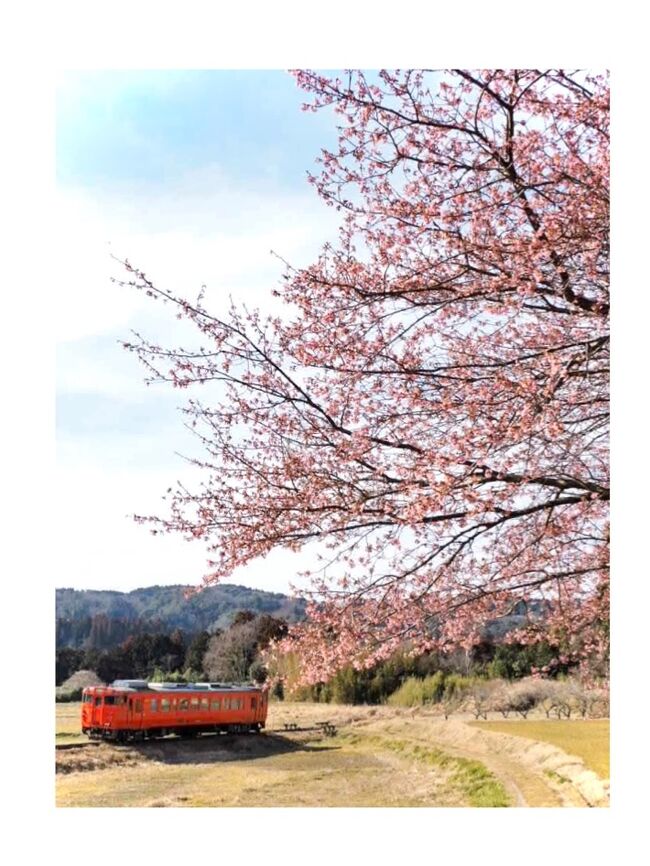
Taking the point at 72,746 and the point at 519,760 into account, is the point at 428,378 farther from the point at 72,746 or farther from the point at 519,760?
the point at 72,746

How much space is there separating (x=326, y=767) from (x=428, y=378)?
175 centimetres

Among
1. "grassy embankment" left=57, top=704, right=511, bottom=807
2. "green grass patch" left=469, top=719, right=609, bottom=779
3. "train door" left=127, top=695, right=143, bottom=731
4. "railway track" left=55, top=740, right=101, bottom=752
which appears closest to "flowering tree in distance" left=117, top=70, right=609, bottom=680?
"green grass patch" left=469, top=719, right=609, bottom=779

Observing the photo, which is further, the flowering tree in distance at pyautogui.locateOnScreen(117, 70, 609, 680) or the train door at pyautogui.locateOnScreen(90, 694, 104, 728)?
the train door at pyautogui.locateOnScreen(90, 694, 104, 728)

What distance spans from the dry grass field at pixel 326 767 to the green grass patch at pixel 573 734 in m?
0.04

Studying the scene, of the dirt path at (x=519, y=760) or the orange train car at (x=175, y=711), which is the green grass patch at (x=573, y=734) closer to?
the dirt path at (x=519, y=760)

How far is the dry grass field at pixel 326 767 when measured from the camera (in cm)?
434

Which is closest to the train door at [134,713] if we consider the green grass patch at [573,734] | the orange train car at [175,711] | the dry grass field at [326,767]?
the orange train car at [175,711]

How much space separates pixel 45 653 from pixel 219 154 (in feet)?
7.50

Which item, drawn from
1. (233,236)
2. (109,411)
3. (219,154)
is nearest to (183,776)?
(109,411)

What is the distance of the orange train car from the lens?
441 centimetres

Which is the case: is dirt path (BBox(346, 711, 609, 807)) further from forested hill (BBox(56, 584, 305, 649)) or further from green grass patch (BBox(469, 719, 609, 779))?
forested hill (BBox(56, 584, 305, 649))
